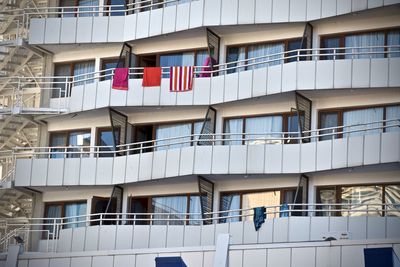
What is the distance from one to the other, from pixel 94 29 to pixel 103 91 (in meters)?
3.49

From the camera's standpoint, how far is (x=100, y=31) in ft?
237

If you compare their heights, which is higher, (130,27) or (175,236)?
(130,27)

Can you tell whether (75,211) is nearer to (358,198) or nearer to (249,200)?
(249,200)

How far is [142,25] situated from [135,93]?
141 inches

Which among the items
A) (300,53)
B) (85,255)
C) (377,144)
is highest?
(300,53)

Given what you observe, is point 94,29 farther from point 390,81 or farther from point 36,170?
point 390,81

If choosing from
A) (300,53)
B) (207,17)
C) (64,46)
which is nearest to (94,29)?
(64,46)

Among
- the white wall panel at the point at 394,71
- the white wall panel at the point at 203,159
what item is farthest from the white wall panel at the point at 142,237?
the white wall panel at the point at 394,71

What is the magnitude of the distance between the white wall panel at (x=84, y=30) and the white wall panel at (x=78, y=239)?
10056 mm

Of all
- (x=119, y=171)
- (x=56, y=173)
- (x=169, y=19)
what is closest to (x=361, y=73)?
(x=169, y=19)

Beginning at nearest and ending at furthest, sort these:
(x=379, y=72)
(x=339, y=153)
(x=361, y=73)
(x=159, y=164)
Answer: (x=339, y=153), (x=379, y=72), (x=361, y=73), (x=159, y=164)

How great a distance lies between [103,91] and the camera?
70938 millimetres

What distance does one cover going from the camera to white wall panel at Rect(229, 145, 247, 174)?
65.8 metres

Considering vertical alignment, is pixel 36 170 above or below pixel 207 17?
below
